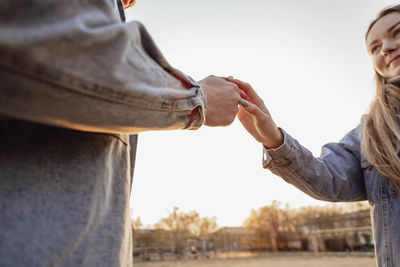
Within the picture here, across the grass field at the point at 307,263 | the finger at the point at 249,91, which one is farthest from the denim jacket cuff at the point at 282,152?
the grass field at the point at 307,263

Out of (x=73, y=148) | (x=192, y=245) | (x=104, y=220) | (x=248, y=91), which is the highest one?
(x=248, y=91)

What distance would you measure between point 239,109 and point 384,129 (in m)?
0.73

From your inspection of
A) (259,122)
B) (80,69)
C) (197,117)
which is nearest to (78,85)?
(80,69)

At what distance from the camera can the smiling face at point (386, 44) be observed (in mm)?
1244

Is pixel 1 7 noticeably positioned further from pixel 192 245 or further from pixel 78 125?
pixel 192 245

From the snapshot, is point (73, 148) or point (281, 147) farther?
point (281, 147)

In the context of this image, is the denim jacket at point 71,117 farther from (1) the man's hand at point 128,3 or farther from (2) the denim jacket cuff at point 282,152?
(2) the denim jacket cuff at point 282,152

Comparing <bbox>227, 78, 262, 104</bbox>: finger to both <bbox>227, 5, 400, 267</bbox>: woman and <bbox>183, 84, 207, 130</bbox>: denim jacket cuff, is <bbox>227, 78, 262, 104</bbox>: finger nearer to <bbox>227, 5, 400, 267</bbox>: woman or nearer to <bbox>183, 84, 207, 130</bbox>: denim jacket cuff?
<bbox>227, 5, 400, 267</bbox>: woman

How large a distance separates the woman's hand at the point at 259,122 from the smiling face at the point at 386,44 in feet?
2.16

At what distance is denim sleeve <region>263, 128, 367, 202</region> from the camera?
3.89 ft

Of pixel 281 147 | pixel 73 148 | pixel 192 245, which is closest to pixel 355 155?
pixel 281 147

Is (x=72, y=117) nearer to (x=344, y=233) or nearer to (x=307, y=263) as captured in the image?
(x=307, y=263)

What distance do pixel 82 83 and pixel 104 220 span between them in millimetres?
280

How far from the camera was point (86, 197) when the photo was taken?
1.61 feet
